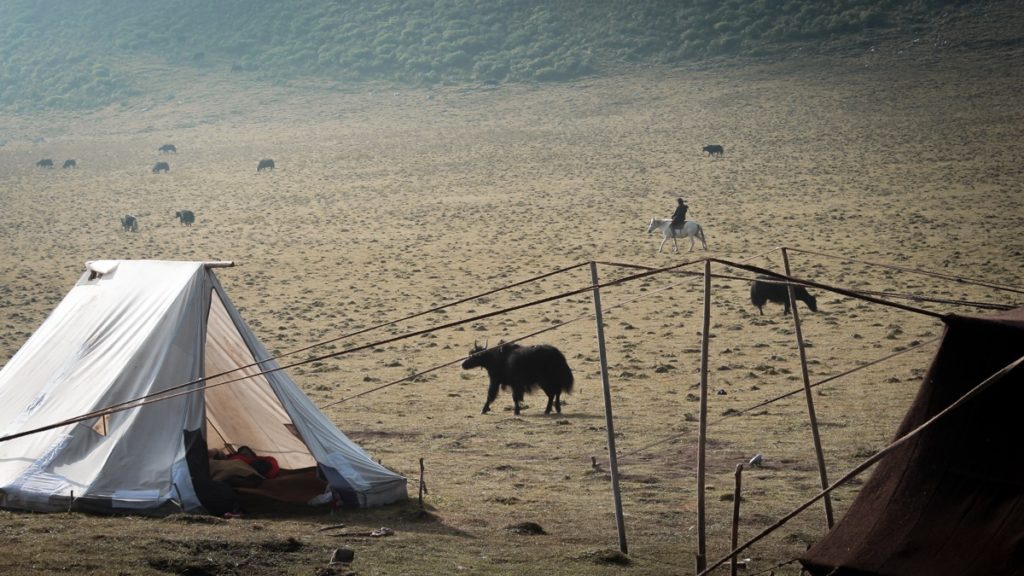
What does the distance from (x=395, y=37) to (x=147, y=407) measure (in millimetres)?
80764

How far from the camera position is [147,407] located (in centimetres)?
883

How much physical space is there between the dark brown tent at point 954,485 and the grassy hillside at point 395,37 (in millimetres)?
66986

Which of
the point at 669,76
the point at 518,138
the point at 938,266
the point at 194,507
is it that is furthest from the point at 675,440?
the point at 669,76

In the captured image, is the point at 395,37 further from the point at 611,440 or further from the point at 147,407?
the point at 611,440

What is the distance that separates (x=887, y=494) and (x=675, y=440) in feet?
18.4

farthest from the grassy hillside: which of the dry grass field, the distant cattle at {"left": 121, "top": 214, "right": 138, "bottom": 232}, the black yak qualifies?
the black yak

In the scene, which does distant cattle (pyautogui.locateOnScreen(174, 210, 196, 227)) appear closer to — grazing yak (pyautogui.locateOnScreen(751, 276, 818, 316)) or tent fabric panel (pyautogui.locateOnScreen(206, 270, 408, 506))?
grazing yak (pyautogui.locateOnScreen(751, 276, 818, 316))

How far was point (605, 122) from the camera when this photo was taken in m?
58.8

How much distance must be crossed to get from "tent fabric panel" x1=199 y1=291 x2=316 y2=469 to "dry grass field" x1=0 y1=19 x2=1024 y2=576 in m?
1.13

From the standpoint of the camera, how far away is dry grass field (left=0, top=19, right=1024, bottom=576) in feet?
28.8

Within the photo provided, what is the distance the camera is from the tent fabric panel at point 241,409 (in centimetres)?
1028

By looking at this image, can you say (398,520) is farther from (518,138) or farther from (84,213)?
(518,138)

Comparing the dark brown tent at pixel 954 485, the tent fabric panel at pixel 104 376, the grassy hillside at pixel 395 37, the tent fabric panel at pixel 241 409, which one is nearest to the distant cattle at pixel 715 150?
the grassy hillside at pixel 395 37

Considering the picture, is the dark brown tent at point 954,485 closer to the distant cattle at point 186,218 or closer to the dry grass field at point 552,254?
the dry grass field at point 552,254
